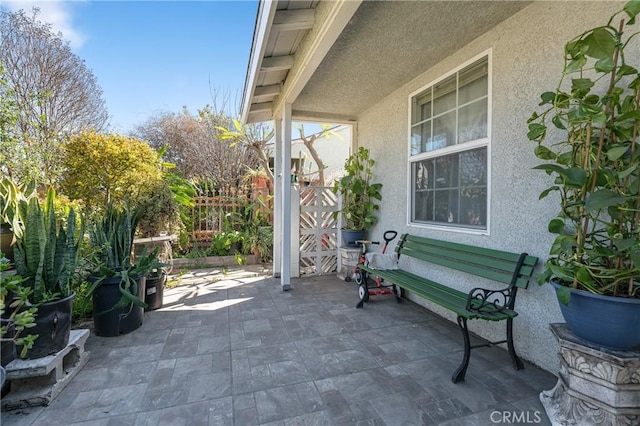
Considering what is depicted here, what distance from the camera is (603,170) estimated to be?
155cm

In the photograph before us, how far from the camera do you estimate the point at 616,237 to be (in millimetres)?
1535

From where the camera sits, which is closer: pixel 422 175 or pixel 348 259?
pixel 422 175

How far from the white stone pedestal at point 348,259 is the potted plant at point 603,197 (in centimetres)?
317

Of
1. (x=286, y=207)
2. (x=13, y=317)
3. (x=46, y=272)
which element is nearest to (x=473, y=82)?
(x=286, y=207)

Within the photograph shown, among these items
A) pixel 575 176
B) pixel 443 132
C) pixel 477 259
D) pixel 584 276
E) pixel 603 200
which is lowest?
pixel 477 259

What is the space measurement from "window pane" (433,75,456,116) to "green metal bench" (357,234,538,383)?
61.9 inches

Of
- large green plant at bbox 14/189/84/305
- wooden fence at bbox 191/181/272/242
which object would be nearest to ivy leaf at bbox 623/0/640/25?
large green plant at bbox 14/189/84/305

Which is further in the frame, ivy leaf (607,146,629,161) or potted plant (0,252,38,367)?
potted plant (0,252,38,367)

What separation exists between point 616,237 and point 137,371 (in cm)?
333

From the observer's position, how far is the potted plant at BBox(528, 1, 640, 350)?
1.44 metres

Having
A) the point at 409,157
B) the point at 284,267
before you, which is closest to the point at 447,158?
the point at 409,157

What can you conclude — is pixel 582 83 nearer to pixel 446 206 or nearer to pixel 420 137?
pixel 446 206

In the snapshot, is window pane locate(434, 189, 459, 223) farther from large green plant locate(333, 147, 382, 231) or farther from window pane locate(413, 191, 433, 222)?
large green plant locate(333, 147, 382, 231)

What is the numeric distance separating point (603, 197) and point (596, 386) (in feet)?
3.34
